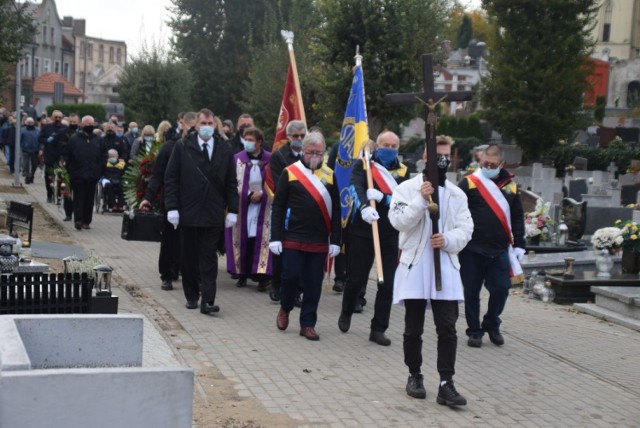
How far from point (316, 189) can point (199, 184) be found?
1.41 m

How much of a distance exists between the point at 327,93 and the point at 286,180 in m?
15.4

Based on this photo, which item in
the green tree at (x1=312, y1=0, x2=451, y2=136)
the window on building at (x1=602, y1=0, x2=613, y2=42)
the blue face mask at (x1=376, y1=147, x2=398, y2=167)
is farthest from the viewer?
the window on building at (x1=602, y1=0, x2=613, y2=42)

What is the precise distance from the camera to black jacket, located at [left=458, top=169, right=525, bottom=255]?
9891mm

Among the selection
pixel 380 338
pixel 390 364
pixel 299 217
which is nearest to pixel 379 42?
pixel 299 217

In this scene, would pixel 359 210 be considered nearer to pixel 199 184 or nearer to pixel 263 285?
pixel 199 184

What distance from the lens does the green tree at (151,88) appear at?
36125mm

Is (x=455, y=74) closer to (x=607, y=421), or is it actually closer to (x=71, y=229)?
(x=71, y=229)

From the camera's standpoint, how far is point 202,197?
10680 mm

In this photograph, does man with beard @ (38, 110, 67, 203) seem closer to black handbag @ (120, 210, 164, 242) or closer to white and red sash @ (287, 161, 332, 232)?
black handbag @ (120, 210, 164, 242)

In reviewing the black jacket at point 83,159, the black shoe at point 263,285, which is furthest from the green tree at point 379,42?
the black shoe at point 263,285

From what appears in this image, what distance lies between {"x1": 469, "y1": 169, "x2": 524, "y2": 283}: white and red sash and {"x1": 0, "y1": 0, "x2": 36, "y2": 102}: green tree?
13608 millimetres

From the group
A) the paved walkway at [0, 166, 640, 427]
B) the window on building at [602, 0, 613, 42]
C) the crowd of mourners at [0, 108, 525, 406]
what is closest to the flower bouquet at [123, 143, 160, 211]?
the crowd of mourners at [0, 108, 525, 406]

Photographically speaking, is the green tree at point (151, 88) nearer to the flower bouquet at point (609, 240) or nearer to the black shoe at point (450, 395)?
the flower bouquet at point (609, 240)

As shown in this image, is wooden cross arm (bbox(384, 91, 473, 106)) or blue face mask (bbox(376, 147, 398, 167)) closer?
wooden cross arm (bbox(384, 91, 473, 106))
